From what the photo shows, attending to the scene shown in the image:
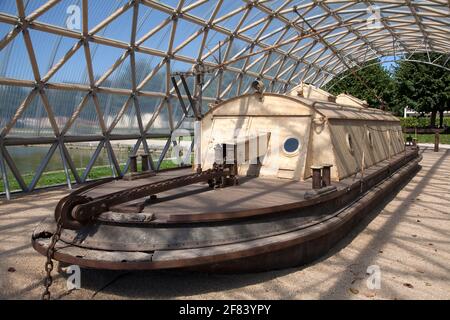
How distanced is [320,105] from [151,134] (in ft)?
33.4

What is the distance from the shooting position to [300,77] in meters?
32.6

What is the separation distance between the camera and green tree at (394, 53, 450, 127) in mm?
41656

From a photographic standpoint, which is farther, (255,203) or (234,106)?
(234,106)

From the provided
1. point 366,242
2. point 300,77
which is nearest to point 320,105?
point 366,242

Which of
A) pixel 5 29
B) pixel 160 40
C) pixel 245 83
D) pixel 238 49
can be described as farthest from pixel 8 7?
pixel 245 83

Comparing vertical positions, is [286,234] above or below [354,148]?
below

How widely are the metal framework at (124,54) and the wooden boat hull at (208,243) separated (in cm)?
606

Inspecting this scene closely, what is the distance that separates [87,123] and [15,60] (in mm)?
3922

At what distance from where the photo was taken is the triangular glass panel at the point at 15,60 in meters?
11.3

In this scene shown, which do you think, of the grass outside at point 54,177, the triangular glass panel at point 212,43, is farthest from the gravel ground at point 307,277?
the triangular glass panel at point 212,43

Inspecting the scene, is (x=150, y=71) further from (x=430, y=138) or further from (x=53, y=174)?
(x=430, y=138)

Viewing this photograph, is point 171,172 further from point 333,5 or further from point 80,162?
point 333,5

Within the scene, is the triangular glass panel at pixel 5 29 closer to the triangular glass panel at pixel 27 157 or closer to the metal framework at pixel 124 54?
the metal framework at pixel 124 54
